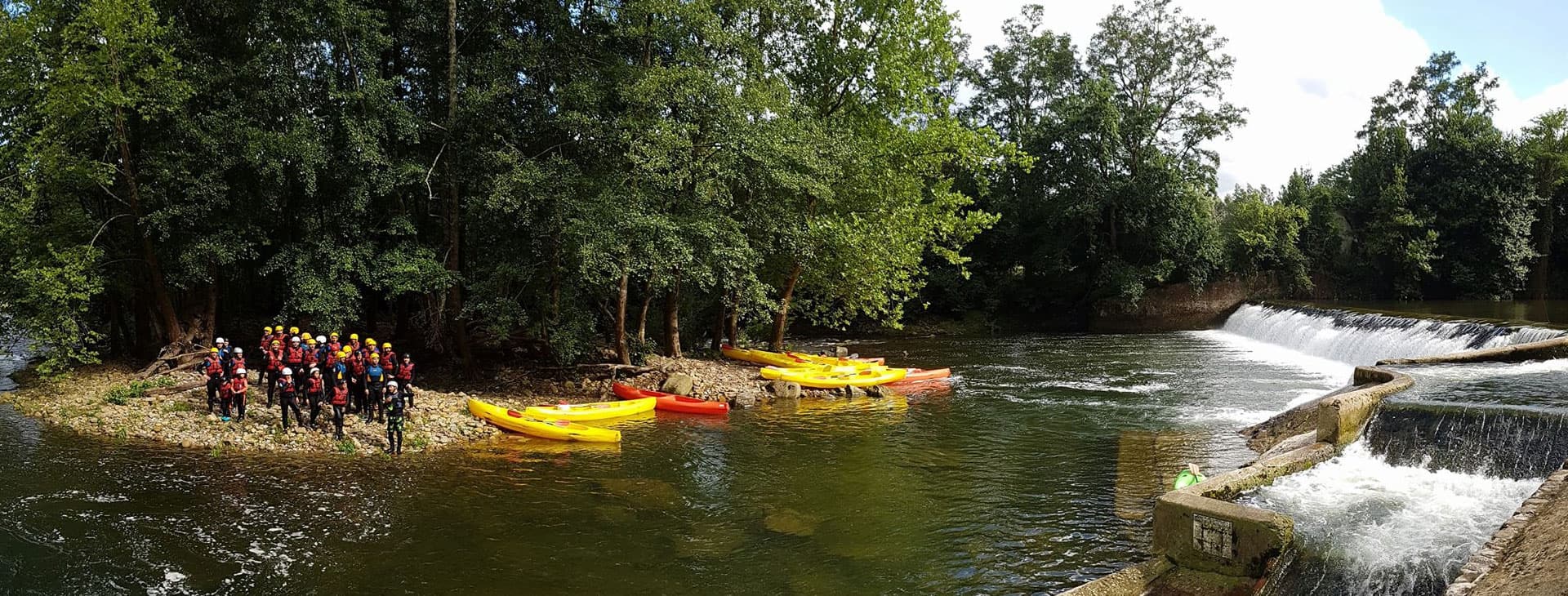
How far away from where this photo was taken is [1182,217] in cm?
3688

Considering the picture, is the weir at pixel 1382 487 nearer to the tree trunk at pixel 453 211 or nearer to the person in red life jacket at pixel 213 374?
the person in red life jacket at pixel 213 374

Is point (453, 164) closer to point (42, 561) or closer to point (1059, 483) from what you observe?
point (42, 561)

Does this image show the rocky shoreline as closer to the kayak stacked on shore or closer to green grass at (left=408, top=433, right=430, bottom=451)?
green grass at (left=408, top=433, right=430, bottom=451)

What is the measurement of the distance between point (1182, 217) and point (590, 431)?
30.6 metres

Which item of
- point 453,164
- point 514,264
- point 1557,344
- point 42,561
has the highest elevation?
point 453,164

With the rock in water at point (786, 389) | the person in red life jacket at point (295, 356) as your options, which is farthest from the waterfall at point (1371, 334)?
the person in red life jacket at point (295, 356)

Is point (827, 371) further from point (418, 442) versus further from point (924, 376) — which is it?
point (418, 442)

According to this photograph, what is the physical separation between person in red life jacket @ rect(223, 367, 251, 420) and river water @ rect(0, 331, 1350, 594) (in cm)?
115

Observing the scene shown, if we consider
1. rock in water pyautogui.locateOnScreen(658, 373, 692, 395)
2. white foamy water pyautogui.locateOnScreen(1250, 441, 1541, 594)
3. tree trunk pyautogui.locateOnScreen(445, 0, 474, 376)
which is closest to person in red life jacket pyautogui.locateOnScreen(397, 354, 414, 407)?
tree trunk pyautogui.locateOnScreen(445, 0, 474, 376)

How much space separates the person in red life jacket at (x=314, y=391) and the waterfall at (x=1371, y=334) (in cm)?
2268

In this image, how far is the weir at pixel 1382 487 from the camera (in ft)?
24.2

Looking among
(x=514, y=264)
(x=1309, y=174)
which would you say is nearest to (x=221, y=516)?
(x=514, y=264)

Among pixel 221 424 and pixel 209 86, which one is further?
pixel 209 86

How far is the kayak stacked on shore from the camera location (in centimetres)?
2073
